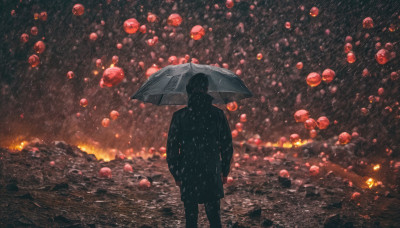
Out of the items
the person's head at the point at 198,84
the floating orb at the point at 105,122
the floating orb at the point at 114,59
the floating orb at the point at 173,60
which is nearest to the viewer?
the person's head at the point at 198,84

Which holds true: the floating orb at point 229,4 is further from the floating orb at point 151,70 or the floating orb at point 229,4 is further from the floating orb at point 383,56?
the floating orb at point 383,56

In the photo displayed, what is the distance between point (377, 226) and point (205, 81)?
10.7 ft

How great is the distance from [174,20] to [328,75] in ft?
15.8

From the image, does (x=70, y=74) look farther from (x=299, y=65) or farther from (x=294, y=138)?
→ (x=299, y=65)

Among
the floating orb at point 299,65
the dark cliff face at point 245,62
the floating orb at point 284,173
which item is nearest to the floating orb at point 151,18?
the dark cliff face at point 245,62

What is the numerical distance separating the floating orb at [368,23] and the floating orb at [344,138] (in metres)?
3.00

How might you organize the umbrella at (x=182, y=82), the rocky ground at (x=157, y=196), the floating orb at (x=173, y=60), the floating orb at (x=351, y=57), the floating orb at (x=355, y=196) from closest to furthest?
the umbrella at (x=182, y=82) → the rocky ground at (x=157, y=196) → the floating orb at (x=355, y=196) → the floating orb at (x=351, y=57) → the floating orb at (x=173, y=60)

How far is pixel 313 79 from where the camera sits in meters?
8.25

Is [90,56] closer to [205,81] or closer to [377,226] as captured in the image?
[205,81]

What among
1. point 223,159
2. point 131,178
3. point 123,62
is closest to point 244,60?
point 123,62

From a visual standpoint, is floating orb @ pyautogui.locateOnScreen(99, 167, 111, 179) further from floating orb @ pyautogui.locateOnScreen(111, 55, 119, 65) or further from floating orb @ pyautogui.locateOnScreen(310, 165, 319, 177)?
floating orb @ pyautogui.locateOnScreen(310, 165, 319, 177)

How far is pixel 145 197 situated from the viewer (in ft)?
A: 16.1

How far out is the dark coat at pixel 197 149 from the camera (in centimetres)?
258

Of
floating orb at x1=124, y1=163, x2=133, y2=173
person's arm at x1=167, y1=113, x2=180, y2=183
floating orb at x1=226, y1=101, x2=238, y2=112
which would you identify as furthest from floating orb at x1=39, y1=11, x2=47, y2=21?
person's arm at x1=167, y1=113, x2=180, y2=183
